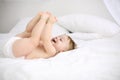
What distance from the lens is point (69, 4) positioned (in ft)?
8.04

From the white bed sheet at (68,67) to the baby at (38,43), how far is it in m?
0.09

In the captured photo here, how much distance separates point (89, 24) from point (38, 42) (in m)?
0.59

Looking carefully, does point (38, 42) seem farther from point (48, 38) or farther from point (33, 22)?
point (33, 22)

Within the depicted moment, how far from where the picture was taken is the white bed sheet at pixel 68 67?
132cm

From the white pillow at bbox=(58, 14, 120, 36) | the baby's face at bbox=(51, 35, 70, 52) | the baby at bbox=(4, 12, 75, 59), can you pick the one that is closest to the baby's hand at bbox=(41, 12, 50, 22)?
the baby at bbox=(4, 12, 75, 59)

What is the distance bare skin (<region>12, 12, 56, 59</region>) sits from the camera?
154 cm

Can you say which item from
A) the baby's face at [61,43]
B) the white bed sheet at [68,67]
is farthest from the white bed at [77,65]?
the baby's face at [61,43]

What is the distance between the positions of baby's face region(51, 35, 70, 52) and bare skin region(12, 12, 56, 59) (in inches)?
3.5

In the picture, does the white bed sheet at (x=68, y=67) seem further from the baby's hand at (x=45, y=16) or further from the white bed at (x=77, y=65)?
the baby's hand at (x=45, y=16)

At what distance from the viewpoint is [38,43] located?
5.35 feet

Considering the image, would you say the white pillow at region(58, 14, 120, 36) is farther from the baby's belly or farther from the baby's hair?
the baby's belly

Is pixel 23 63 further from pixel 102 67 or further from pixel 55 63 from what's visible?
pixel 102 67

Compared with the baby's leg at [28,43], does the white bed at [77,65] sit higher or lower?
lower

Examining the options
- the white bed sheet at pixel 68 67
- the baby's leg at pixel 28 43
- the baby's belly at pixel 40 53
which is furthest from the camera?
the baby's belly at pixel 40 53
